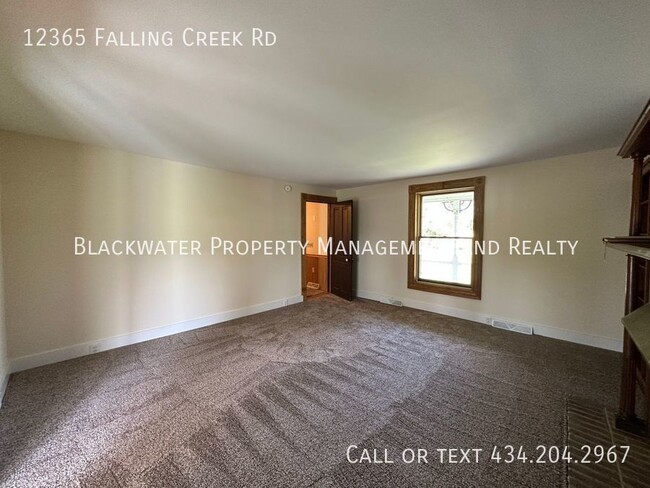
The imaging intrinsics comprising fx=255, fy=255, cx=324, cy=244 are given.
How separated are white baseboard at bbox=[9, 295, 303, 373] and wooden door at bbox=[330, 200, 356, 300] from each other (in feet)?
5.12

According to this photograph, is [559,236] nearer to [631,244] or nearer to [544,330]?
[544,330]

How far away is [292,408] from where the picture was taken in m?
2.00

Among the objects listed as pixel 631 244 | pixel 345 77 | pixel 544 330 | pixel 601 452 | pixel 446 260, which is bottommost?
pixel 601 452

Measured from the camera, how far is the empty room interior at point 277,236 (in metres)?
1.32

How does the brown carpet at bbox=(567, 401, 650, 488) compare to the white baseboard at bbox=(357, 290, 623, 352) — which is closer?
the brown carpet at bbox=(567, 401, 650, 488)

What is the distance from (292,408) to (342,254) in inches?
147

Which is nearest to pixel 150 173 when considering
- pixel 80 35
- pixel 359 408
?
pixel 80 35

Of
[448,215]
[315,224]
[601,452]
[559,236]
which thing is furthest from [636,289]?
[315,224]

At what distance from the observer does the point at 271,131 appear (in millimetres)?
2455

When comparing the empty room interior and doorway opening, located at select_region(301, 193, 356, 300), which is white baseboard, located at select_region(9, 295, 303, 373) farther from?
doorway opening, located at select_region(301, 193, 356, 300)

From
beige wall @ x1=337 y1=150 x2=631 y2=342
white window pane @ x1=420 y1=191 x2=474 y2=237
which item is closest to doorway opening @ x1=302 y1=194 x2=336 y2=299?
white window pane @ x1=420 y1=191 x2=474 y2=237

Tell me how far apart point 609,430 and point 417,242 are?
318cm

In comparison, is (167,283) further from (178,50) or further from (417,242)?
(417,242)

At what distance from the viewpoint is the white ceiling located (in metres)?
1.14
